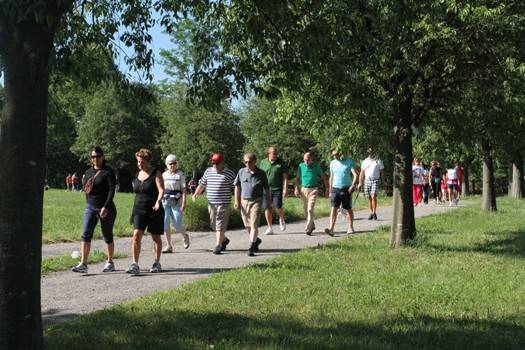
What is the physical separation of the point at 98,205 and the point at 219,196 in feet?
8.38

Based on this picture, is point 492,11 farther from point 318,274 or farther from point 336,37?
point 318,274

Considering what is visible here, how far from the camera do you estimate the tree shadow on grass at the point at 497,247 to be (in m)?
10.3

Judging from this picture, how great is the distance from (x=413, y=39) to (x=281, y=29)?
3.95 meters

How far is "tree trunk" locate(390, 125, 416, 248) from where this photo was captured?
1074 cm

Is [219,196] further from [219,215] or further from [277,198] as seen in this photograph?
[277,198]

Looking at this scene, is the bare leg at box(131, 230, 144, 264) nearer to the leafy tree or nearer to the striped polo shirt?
the striped polo shirt

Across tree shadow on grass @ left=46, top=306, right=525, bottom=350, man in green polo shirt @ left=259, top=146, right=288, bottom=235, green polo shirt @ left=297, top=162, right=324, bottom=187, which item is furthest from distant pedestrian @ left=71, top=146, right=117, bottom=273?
green polo shirt @ left=297, top=162, right=324, bottom=187

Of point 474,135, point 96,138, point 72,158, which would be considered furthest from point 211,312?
point 72,158

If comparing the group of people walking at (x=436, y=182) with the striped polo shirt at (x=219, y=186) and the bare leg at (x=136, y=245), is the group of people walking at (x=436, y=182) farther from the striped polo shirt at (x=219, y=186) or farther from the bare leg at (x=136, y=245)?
the bare leg at (x=136, y=245)

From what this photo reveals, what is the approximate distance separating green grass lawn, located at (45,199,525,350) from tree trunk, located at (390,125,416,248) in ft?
2.67

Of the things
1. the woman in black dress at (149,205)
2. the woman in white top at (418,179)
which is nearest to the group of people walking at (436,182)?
the woman in white top at (418,179)

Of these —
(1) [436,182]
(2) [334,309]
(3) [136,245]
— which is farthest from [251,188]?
(1) [436,182]

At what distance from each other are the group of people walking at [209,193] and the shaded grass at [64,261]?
53 cm

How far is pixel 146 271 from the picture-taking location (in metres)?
9.31
